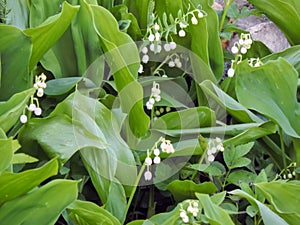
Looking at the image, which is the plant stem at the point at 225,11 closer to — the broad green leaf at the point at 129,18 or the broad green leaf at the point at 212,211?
the broad green leaf at the point at 129,18

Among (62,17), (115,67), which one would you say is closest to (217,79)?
(115,67)

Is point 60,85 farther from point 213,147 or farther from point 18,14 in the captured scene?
point 213,147

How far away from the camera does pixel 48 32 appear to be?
128 cm

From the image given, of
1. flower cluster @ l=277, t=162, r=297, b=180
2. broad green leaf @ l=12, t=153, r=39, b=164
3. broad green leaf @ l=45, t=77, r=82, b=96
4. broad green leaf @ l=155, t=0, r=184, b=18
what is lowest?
flower cluster @ l=277, t=162, r=297, b=180

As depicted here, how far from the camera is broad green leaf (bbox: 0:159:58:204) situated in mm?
1002

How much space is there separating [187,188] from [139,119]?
18cm

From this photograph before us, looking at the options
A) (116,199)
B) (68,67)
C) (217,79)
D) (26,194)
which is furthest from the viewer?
(217,79)

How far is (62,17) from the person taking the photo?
1248 mm

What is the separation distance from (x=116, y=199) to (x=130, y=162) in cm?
8

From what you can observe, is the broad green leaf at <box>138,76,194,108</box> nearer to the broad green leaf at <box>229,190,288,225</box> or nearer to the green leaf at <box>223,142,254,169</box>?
the green leaf at <box>223,142,254,169</box>

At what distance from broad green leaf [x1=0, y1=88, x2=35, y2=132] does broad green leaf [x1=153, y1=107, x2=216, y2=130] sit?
1.21 feet

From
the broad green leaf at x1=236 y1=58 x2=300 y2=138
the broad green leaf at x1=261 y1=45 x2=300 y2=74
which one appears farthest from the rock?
the broad green leaf at x1=236 y1=58 x2=300 y2=138

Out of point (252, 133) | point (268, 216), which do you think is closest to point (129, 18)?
point (252, 133)

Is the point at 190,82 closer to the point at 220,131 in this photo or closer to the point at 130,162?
the point at 220,131
